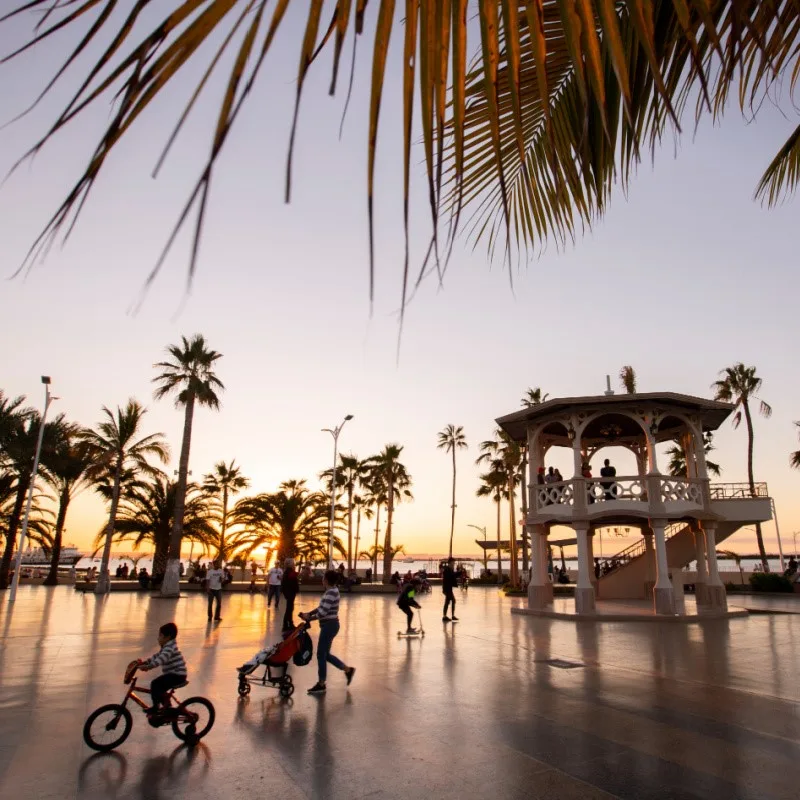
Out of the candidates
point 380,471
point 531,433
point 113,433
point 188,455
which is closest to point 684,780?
point 531,433

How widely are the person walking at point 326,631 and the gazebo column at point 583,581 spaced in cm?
1350

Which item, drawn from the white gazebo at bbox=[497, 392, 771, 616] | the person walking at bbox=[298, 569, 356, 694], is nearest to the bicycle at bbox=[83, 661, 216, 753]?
the person walking at bbox=[298, 569, 356, 694]

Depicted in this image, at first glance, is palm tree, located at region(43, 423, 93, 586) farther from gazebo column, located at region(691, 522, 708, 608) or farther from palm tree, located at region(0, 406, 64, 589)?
gazebo column, located at region(691, 522, 708, 608)

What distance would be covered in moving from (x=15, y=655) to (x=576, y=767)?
10457 mm

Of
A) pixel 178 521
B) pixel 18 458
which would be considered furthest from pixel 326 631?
pixel 18 458

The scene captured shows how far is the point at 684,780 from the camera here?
5250 mm

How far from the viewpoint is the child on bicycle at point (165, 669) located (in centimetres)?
623

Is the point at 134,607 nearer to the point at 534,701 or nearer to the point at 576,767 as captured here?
the point at 534,701

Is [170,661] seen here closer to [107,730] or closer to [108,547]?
[107,730]

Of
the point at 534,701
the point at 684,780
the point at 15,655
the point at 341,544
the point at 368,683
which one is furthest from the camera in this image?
the point at 341,544

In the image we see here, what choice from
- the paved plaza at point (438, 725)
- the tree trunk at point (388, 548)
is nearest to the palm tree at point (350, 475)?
the tree trunk at point (388, 548)

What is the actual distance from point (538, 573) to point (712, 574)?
20.2 ft

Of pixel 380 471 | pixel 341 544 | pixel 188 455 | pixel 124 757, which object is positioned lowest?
pixel 124 757

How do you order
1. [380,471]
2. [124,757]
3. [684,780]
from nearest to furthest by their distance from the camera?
[684,780] < [124,757] < [380,471]
